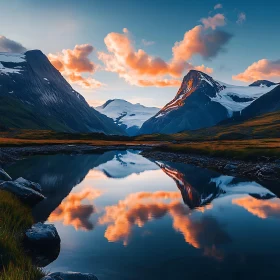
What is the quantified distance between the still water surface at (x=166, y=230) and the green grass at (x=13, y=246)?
2758mm

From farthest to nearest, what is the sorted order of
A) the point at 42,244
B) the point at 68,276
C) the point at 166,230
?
the point at 166,230 < the point at 42,244 < the point at 68,276

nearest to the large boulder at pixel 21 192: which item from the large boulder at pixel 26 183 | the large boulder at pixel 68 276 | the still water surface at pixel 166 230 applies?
the still water surface at pixel 166 230

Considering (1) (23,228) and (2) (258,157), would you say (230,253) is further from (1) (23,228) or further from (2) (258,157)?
(2) (258,157)

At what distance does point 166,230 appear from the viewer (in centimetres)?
2281

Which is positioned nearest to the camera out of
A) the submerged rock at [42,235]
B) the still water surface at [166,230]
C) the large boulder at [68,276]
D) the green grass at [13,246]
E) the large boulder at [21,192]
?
the green grass at [13,246]

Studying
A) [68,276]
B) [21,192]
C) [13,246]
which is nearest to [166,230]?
[13,246]

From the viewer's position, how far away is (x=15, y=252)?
13.9 meters

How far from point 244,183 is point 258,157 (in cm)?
2264

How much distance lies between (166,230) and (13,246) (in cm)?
1212

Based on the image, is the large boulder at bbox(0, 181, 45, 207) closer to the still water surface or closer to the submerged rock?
the still water surface

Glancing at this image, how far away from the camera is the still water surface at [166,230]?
645 inches

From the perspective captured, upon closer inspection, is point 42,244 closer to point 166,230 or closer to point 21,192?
point 166,230

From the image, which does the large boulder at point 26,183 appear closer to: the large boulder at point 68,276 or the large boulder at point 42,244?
the large boulder at point 42,244

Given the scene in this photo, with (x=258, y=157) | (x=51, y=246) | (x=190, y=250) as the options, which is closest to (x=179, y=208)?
(x=190, y=250)
